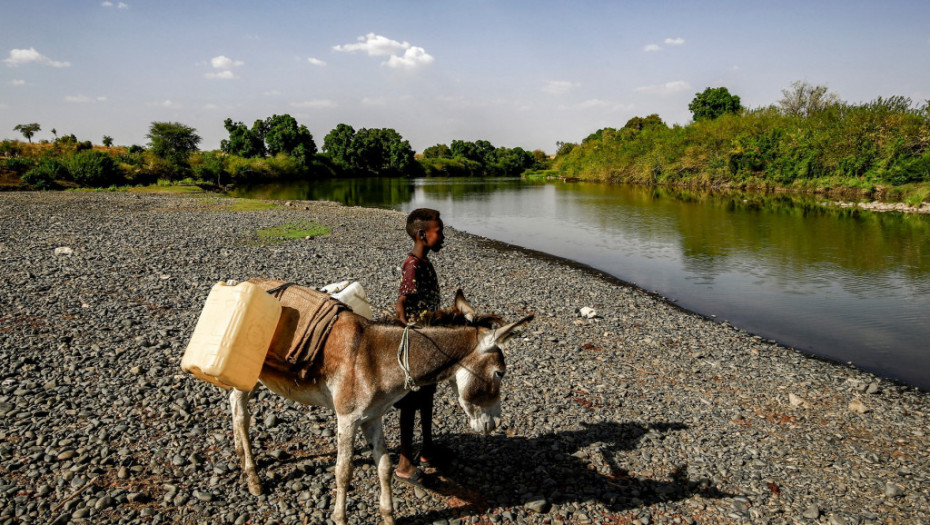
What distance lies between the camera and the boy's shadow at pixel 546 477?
200 inches

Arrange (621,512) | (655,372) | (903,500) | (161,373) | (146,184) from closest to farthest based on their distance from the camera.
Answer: (621,512) → (903,500) → (161,373) → (655,372) → (146,184)

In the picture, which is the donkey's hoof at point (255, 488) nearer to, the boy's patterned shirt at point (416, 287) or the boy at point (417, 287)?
the boy at point (417, 287)

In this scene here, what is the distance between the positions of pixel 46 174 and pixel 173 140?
38.3 metres

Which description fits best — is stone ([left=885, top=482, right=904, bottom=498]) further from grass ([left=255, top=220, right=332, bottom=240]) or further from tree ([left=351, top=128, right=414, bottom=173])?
tree ([left=351, top=128, right=414, bottom=173])

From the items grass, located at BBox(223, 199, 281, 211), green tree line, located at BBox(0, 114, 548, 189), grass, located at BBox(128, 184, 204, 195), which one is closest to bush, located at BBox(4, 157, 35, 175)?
green tree line, located at BBox(0, 114, 548, 189)

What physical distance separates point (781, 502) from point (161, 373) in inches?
330

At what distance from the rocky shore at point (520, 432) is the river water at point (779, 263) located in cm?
244

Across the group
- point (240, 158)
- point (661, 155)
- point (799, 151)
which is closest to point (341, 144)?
point (240, 158)

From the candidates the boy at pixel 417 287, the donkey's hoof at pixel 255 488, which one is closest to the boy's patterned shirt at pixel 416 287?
the boy at pixel 417 287

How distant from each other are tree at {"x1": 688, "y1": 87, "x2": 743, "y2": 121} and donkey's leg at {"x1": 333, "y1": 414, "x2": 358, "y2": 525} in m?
117

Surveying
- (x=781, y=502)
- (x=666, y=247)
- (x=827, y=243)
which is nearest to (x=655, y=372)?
(x=781, y=502)

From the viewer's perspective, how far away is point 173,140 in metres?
78.2

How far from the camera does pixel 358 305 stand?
511 cm

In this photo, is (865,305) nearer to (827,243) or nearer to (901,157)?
(827,243)
